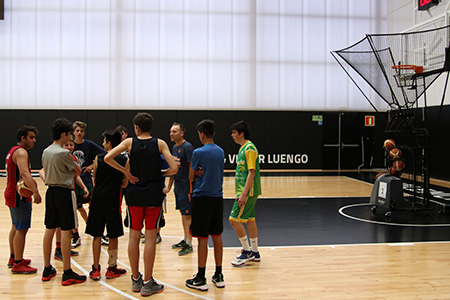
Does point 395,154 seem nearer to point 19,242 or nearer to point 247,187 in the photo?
point 247,187

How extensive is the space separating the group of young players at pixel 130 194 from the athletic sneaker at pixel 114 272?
0.01 m

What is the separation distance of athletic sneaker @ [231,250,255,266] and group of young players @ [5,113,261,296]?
51 cm

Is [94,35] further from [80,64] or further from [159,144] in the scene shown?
[159,144]

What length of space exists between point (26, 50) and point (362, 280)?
1580 cm

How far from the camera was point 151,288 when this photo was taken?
416 cm

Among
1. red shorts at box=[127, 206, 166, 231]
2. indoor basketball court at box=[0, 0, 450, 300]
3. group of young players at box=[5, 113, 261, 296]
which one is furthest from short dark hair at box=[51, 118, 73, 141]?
indoor basketball court at box=[0, 0, 450, 300]

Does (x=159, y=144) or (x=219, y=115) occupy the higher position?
(x=219, y=115)

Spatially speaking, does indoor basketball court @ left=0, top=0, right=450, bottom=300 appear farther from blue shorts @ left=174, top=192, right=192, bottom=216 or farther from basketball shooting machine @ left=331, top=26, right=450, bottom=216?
blue shorts @ left=174, top=192, right=192, bottom=216

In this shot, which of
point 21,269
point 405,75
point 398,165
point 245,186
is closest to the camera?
point 21,269

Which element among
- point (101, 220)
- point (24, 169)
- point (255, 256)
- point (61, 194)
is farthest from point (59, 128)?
point (255, 256)

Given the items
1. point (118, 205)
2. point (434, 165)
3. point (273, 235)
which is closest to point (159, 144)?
point (118, 205)

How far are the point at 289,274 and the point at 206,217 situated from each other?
1271mm

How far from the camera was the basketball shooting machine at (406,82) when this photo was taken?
323 inches

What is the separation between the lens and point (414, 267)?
5.11m
